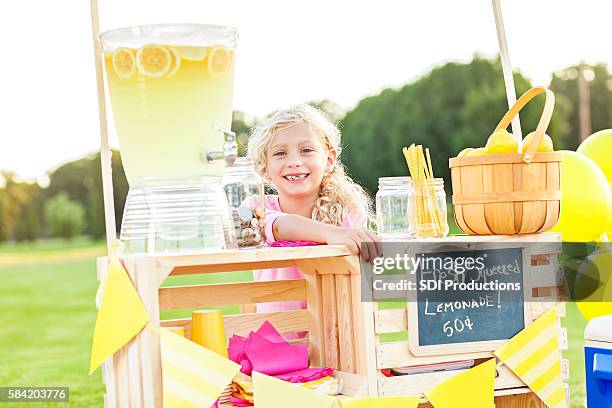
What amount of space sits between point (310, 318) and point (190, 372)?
564 millimetres

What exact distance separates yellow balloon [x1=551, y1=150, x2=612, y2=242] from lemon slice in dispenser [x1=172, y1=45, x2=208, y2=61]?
1366mm

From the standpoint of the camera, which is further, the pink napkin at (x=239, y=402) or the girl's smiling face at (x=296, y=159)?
the girl's smiling face at (x=296, y=159)

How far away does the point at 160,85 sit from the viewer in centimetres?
197

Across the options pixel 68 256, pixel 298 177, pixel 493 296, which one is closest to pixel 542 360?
pixel 493 296

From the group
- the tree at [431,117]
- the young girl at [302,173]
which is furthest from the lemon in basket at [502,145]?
the tree at [431,117]

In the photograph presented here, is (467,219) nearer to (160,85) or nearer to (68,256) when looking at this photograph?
(160,85)

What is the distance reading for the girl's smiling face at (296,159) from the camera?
2.56 metres

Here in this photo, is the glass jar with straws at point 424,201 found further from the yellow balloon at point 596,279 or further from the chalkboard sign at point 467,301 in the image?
the yellow balloon at point 596,279

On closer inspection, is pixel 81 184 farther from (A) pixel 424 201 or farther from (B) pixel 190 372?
(B) pixel 190 372

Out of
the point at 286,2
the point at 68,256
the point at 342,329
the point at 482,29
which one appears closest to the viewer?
the point at 342,329

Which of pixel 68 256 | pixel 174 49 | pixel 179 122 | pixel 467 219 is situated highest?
pixel 174 49

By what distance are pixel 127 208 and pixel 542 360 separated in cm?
119

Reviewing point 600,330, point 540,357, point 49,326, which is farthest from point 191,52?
point 49,326

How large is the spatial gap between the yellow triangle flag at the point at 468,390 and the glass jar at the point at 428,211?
0.38 metres
